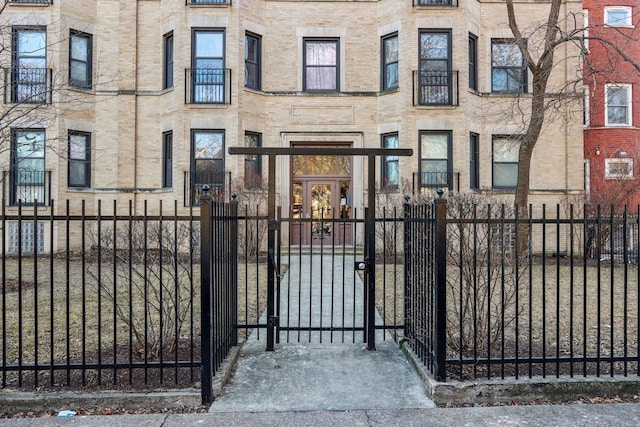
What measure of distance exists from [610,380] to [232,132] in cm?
1296

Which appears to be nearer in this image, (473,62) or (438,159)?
(438,159)

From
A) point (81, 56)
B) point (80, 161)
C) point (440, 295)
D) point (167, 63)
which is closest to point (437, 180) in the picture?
point (167, 63)

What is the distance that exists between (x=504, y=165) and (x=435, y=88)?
3926mm

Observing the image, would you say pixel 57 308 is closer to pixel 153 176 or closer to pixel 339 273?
pixel 339 273

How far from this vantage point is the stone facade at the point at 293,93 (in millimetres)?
15359

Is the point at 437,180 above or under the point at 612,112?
under

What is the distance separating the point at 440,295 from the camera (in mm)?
4160

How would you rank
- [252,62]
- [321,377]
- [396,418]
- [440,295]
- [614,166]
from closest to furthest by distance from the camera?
1. [396,418]
2. [440,295]
3. [321,377]
4. [252,62]
5. [614,166]

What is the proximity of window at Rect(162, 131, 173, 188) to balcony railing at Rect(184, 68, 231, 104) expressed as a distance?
1736mm

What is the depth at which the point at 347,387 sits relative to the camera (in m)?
4.29

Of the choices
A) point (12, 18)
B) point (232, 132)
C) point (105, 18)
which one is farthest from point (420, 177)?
point (12, 18)

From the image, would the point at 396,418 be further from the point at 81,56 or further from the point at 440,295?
the point at 81,56

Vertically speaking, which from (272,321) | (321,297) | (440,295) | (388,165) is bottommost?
(272,321)

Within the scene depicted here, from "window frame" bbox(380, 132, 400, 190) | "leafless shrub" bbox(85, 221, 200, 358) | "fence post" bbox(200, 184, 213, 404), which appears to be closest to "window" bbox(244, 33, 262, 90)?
"window frame" bbox(380, 132, 400, 190)
